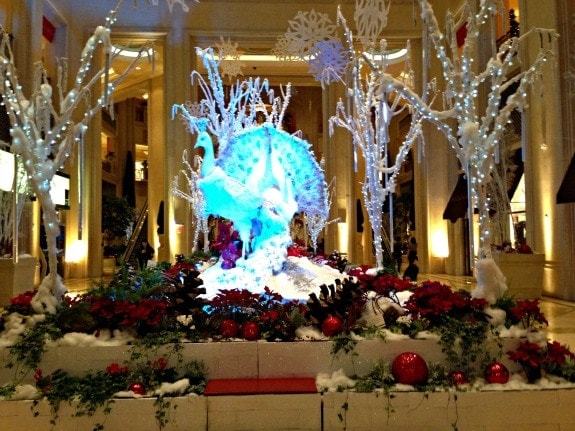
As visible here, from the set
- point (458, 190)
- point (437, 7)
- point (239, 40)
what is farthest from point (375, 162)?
point (437, 7)

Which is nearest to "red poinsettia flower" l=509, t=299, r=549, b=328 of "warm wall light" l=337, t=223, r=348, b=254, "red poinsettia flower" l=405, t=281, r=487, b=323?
"red poinsettia flower" l=405, t=281, r=487, b=323

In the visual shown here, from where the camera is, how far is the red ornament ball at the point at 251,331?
372 centimetres

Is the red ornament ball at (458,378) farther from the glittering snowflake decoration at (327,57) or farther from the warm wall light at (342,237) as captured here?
the warm wall light at (342,237)

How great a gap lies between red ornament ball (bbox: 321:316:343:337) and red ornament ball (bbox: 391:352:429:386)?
51 cm

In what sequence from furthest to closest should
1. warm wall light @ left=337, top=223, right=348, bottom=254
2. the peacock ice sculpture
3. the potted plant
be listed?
the potted plant < warm wall light @ left=337, top=223, right=348, bottom=254 < the peacock ice sculpture

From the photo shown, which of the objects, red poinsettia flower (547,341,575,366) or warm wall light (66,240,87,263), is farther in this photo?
warm wall light (66,240,87,263)

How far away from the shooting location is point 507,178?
12.7 metres

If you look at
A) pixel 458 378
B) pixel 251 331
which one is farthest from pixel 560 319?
pixel 251 331

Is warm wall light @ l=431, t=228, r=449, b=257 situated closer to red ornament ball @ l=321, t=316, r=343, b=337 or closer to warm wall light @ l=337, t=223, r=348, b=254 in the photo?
warm wall light @ l=337, t=223, r=348, b=254

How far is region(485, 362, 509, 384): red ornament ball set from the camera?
11.4 feet

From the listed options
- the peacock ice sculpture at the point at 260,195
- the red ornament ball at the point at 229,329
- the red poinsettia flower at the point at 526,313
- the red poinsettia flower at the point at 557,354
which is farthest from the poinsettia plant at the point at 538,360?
the peacock ice sculpture at the point at 260,195

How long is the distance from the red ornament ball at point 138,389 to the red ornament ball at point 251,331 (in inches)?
32.6

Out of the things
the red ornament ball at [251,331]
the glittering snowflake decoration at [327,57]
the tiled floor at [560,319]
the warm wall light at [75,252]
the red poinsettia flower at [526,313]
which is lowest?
the tiled floor at [560,319]

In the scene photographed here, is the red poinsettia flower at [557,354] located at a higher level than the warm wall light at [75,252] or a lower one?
lower
